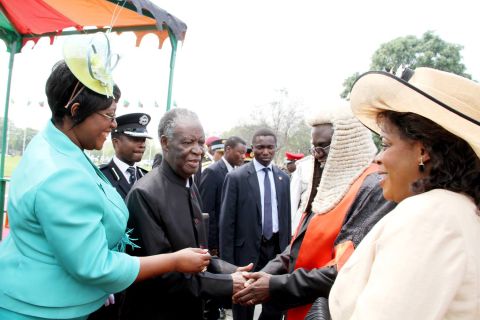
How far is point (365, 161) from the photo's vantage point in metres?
2.49

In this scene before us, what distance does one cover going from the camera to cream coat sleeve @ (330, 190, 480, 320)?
1087 millimetres

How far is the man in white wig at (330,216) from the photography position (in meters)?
2.26

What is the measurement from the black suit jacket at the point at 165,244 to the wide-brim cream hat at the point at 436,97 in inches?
57.6

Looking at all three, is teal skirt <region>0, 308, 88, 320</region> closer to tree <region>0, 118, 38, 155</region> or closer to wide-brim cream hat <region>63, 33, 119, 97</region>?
wide-brim cream hat <region>63, 33, 119, 97</region>

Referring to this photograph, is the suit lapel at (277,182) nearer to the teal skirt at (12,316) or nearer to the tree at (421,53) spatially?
the teal skirt at (12,316)

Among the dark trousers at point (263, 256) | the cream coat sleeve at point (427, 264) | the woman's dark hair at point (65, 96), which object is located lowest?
the dark trousers at point (263, 256)

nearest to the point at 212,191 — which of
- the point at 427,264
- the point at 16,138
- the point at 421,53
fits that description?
the point at 16,138

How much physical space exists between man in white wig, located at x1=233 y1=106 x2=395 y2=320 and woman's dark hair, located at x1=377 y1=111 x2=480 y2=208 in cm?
85

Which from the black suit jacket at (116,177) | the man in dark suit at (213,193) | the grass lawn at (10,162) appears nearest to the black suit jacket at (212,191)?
the man in dark suit at (213,193)

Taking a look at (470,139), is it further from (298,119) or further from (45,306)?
(298,119)

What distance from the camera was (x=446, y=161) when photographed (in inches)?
51.7

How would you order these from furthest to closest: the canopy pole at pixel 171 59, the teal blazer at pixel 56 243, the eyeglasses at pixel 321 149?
the canopy pole at pixel 171 59 → the eyeglasses at pixel 321 149 → the teal blazer at pixel 56 243

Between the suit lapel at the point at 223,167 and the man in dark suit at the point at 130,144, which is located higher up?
the man in dark suit at the point at 130,144

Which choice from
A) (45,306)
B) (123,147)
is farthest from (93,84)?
(123,147)
